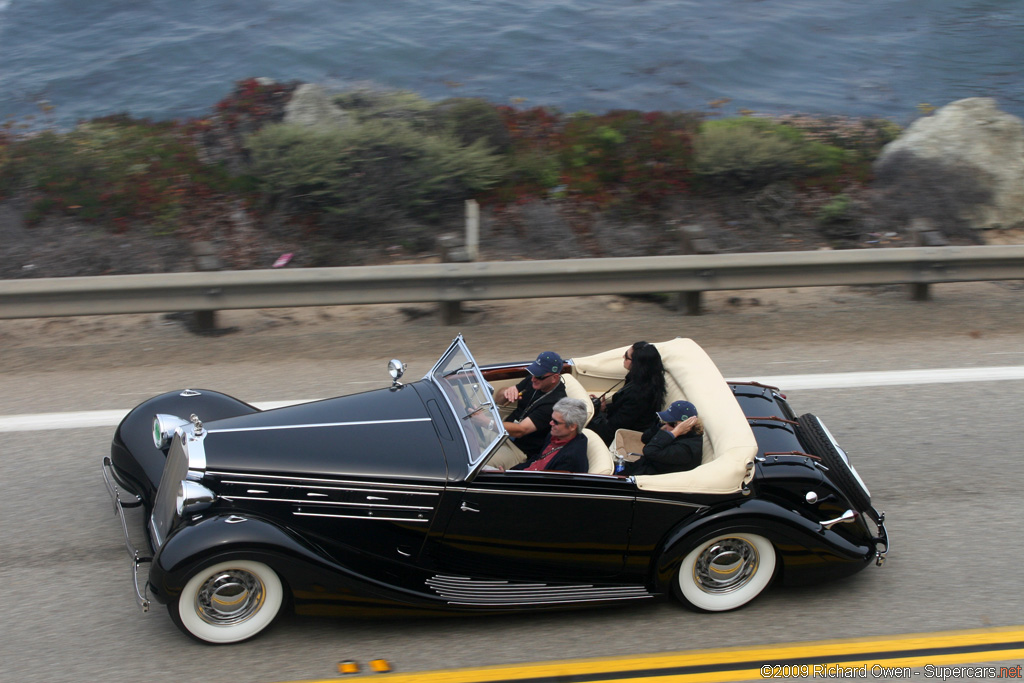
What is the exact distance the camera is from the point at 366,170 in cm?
1036

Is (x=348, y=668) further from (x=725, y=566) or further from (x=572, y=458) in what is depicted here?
(x=725, y=566)

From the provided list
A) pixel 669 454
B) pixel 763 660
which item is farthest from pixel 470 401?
pixel 763 660

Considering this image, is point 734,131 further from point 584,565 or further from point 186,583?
point 186,583

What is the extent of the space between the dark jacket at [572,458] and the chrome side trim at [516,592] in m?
0.61

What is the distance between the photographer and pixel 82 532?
5.26m

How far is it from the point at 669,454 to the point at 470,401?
1109 mm

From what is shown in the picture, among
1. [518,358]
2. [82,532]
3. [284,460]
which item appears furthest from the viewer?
[518,358]

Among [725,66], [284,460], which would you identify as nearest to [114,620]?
[284,460]

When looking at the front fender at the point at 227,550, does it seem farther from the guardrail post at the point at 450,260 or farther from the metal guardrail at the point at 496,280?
the guardrail post at the point at 450,260

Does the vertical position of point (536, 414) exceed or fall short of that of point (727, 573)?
it exceeds it

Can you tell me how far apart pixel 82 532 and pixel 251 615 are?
1544 millimetres

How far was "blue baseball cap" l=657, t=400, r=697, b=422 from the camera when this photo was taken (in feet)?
16.3

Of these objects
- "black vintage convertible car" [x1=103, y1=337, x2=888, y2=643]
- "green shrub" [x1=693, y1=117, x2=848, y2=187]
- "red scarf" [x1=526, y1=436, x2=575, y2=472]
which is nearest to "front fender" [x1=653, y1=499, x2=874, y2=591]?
"black vintage convertible car" [x1=103, y1=337, x2=888, y2=643]

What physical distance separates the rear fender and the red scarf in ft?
5.90
